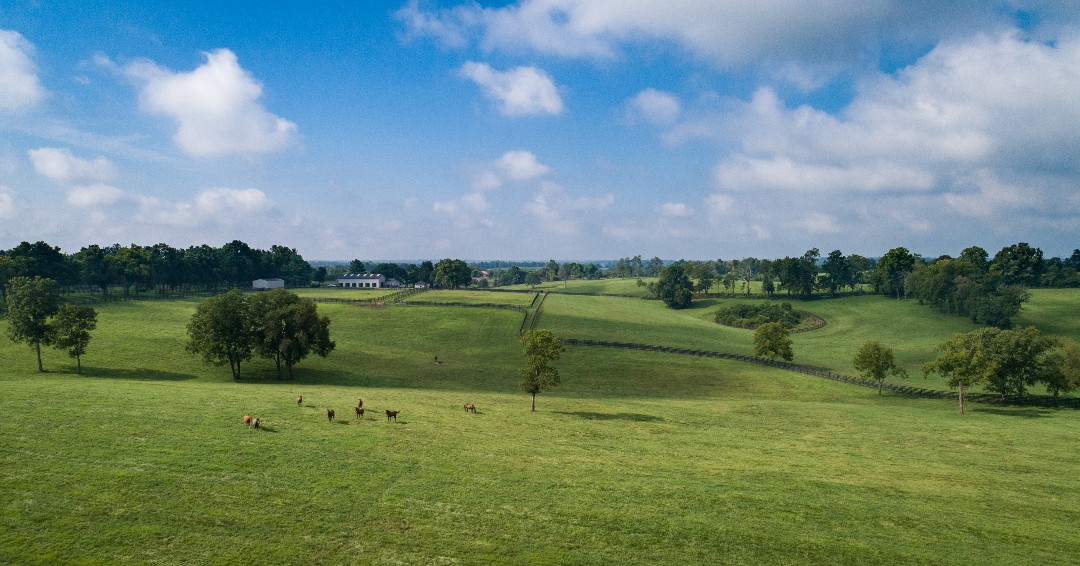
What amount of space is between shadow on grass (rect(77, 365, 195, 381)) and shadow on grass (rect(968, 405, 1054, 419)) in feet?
259

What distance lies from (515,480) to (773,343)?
193 feet

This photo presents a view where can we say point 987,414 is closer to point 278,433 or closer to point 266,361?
point 278,433

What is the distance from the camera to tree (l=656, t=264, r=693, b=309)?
148625mm

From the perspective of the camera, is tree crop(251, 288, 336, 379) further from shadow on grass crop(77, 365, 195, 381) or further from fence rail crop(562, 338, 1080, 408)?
fence rail crop(562, 338, 1080, 408)

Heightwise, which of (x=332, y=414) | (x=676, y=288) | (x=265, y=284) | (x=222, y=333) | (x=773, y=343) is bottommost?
(x=332, y=414)

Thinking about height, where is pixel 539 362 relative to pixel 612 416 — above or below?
above

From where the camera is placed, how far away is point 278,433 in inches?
1089

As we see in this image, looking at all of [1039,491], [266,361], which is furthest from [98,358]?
[1039,491]

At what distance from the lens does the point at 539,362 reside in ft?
139

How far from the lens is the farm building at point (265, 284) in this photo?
16975 centimetres

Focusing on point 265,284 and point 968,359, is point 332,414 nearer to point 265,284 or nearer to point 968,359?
point 968,359

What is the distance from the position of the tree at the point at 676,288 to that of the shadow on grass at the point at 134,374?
4841 inches

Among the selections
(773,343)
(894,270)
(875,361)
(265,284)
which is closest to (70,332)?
(773,343)

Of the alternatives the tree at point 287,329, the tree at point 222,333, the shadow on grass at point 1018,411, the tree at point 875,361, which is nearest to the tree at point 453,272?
the tree at point 287,329
